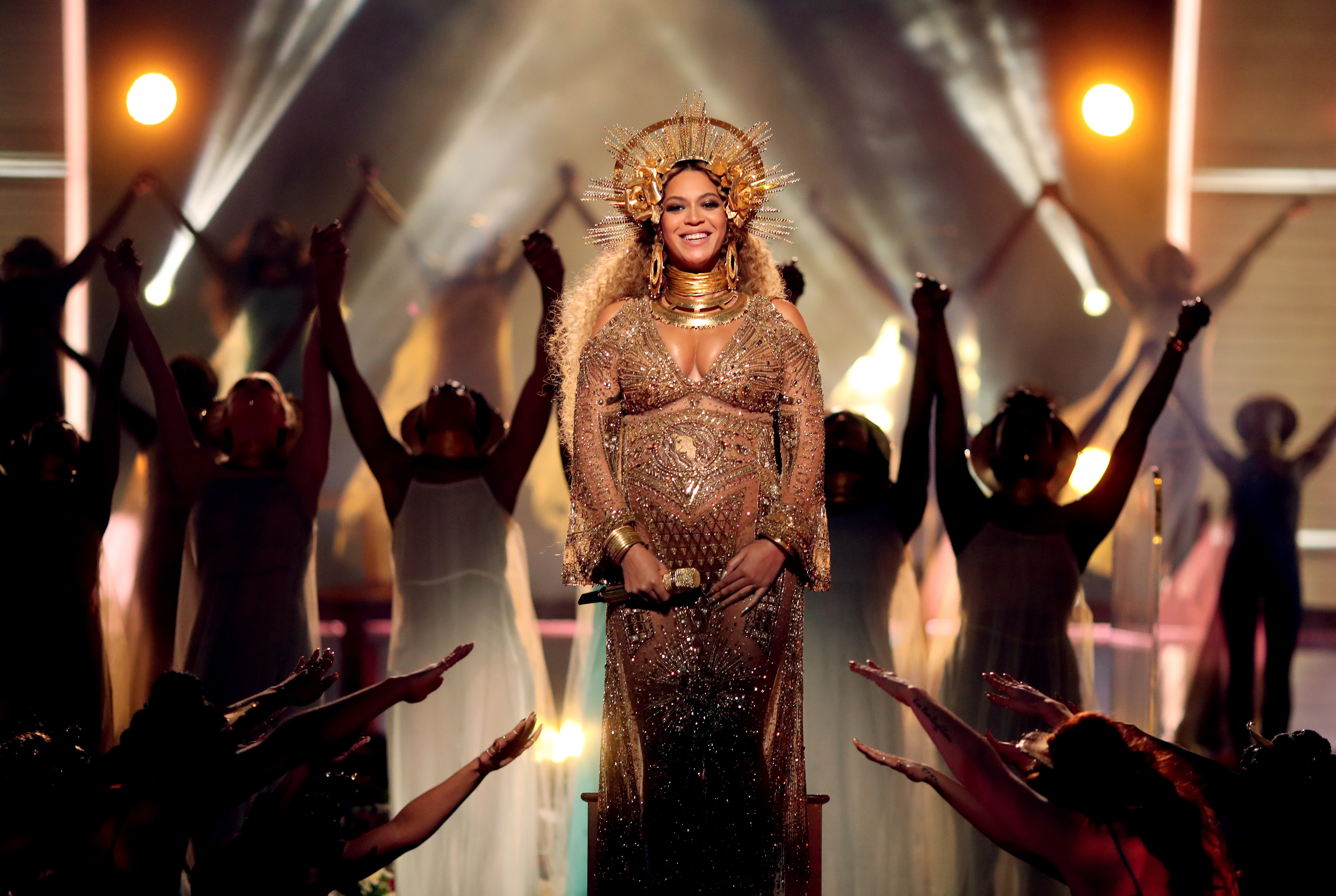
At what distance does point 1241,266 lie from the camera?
534 cm

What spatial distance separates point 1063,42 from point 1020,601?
2.69 metres

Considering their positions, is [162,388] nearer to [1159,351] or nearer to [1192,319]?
[1192,319]

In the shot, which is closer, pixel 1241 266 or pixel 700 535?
pixel 700 535

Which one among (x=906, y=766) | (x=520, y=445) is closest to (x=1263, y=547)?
(x=906, y=766)

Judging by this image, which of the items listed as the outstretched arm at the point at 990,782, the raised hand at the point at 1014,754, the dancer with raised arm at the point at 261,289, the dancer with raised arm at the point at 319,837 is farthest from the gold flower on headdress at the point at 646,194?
the dancer with raised arm at the point at 261,289

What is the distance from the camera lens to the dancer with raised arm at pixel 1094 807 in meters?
2.60

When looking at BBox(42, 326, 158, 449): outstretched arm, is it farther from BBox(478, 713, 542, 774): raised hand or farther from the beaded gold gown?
the beaded gold gown

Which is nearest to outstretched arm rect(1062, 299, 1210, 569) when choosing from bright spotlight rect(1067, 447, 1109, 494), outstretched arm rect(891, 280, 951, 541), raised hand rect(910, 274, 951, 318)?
outstretched arm rect(891, 280, 951, 541)

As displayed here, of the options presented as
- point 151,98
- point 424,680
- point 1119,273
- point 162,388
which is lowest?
point 424,680

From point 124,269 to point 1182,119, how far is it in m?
4.51

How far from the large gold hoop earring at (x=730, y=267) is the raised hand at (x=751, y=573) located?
0.63 metres

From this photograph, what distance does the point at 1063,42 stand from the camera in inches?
209

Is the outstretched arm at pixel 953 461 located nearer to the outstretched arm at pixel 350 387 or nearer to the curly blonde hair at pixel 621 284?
the curly blonde hair at pixel 621 284

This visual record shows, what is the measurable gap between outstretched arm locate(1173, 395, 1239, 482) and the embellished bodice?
323 cm
